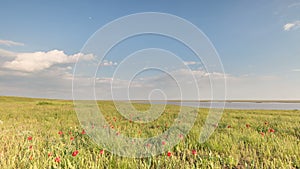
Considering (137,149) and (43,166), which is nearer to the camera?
(43,166)

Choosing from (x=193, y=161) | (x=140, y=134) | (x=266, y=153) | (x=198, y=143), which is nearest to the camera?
(x=193, y=161)

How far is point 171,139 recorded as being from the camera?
591cm

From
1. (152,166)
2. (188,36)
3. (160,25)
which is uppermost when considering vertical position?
(160,25)

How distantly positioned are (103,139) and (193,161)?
100 inches

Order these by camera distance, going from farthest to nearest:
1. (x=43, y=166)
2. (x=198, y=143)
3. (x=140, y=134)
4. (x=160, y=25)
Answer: (x=160, y=25) → (x=140, y=134) → (x=198, y=143) → (x=43, y=166)

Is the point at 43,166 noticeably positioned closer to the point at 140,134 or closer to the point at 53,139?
the point at 53,139

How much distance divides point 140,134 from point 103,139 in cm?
134

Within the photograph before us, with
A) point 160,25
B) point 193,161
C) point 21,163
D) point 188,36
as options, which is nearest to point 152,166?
point 193,161

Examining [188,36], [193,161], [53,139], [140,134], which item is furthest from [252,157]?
[53,139]

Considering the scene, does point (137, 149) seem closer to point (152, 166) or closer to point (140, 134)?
point (152, 166)

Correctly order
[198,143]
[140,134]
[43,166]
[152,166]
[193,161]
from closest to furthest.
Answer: [43,166] < [152,166] < [193,161] < [198,143] < [140,134]

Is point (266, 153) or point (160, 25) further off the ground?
point (160, 25)

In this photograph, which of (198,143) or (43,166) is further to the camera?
(198,143)

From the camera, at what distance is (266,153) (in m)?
4.61
